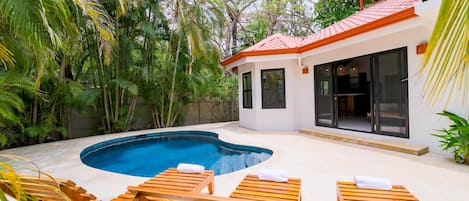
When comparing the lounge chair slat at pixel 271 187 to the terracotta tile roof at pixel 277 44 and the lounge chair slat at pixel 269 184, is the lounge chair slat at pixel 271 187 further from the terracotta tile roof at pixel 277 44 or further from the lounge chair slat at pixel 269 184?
the terracotta tile roof at pixel 277 44

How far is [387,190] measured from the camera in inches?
113

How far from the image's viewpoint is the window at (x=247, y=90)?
10.0 m

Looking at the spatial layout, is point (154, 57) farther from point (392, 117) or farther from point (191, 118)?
point (392, 117)

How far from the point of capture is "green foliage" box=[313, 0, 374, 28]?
1529 centimetres

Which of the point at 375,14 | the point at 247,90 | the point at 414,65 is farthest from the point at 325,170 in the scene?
the point at 247,90

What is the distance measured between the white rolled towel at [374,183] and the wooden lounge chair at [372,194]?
0.16 feet

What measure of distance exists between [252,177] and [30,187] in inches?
101

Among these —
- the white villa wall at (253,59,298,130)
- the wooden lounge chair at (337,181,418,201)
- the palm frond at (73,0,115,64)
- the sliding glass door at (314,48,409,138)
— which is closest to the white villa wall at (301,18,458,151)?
the sliding glass door at (314,48,409,138)

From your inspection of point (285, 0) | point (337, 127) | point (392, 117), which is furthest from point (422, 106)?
point (285, 0)

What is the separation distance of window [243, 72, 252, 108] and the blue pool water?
6.19 ft

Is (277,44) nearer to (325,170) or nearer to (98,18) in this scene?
(325,170)

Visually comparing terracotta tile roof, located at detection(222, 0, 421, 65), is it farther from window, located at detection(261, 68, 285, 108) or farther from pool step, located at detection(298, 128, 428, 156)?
pool step, located at detection(298, 128, 428, 156)

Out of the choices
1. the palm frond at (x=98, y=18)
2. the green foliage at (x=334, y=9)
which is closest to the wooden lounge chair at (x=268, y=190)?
the palm frond at (x=98, y=18)

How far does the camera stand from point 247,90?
1026cm
